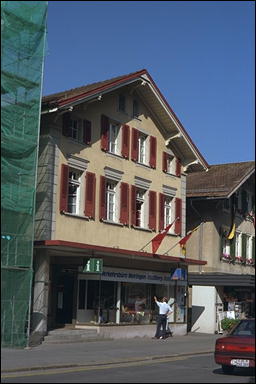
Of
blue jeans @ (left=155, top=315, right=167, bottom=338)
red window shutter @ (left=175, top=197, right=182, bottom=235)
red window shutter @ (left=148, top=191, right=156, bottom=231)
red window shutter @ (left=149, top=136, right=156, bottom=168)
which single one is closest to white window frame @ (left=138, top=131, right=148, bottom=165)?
red window shutter @ (left=149, top=136, right=156, bottom=168)

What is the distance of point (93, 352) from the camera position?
20.5 metres

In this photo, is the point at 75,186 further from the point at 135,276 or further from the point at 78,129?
the point at 135,276

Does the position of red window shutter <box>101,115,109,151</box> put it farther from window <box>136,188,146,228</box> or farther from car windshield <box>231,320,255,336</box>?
car windshield <box>231,320,255,336</box>

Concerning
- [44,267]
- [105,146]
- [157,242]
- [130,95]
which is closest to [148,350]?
[44,267]

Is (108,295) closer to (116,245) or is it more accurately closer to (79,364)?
(116,245)

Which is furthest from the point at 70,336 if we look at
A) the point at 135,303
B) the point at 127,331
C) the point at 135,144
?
the point at 135,144

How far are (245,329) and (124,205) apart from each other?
41.4 feet

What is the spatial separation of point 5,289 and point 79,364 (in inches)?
195

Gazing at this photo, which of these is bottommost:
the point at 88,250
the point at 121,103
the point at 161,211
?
the point at 88,250

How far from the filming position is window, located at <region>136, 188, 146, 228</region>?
2984 centimetres

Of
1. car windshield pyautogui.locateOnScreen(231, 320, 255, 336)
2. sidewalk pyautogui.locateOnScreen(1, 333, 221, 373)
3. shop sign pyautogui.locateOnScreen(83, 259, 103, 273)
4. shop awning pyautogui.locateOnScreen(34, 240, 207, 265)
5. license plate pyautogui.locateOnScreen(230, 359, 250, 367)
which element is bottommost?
sidewalk pyautogui.locateOnScreen(1, 333, 221, 373)

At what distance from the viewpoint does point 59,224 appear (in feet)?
80.6

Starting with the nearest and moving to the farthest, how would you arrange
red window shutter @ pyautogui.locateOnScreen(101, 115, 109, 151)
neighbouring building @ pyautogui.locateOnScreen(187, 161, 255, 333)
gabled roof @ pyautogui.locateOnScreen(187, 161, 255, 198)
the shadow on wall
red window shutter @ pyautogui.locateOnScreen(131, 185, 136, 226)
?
red window shutter @ pyautogui.locateOnScreen(101, 115, 109, 151)
red window shutter @ pyautogui.locateOnScreen(131, 185, 136, 226)
neighbouring building @ pyautogui.locateOnScreen(187, 161, 255, 333)
the shadow on wall
gabled roof @ pyautogui.locateOnScreen(187, 161, 255, 198)

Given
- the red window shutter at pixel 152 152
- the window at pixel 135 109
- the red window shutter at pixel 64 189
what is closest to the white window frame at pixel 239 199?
the red window shutter at pixel 152 152
